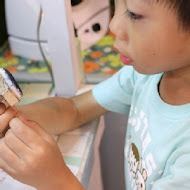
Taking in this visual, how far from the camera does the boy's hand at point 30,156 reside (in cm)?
Answer: 54

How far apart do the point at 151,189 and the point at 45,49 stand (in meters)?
0.49

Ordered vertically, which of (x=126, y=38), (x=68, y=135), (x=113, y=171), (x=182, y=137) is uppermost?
(x=126, y=38)

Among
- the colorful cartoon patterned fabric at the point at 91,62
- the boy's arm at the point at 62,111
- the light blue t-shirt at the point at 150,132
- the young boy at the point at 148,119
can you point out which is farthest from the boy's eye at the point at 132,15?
the colorful cartoon patterned fabric at the point at 91,62

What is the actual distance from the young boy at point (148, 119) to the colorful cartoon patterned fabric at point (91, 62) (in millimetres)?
271

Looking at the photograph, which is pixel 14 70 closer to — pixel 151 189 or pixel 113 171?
pixel 113 171

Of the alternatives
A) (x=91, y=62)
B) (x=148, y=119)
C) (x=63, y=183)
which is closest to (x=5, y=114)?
(x=63, y=183)

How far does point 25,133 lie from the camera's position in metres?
0.54

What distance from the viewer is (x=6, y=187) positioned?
0.67 m

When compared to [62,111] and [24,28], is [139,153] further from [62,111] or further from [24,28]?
[24,28]

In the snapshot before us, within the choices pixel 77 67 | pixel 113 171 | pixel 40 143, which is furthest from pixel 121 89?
pixel 113 171

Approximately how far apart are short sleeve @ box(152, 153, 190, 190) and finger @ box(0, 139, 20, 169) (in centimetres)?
21

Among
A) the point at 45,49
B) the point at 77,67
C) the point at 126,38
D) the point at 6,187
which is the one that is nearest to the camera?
the point at 126,38

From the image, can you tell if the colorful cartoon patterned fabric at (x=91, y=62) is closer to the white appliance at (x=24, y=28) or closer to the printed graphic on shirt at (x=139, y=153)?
the white appliance at (x=24, y=28)

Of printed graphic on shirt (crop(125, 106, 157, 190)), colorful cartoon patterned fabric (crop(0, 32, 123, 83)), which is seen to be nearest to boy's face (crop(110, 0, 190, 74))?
printed graphic on shirt (crop(125, 106, 157, 190))
